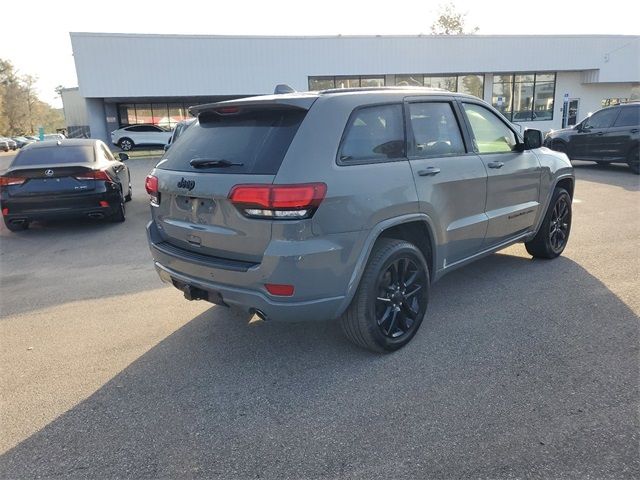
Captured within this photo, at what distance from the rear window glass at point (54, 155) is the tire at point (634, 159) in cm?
1286

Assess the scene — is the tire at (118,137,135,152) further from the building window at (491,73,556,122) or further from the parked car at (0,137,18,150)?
the parked car at (0,137,18,150)

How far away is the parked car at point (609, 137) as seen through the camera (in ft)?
40.9

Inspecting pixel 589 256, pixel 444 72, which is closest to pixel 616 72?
pixel 444 72

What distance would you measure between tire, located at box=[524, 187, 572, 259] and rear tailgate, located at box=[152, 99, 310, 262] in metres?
3.49

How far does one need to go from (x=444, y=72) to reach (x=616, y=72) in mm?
12236

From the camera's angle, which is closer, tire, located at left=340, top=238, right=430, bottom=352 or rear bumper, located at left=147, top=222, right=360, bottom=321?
rear bumper, located at left=147, top=222, right=360, bottom=321

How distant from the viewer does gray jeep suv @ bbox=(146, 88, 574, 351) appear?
2887 millimetres

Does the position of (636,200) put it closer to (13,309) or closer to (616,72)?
(13,309)

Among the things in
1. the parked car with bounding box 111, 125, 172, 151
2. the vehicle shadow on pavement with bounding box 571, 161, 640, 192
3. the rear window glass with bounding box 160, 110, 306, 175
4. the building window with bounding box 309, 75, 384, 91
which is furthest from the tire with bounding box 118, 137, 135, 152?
the rear window glass with bounding box 160, 110, 306, 175

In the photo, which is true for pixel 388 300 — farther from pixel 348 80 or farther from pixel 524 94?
pixel 524 94

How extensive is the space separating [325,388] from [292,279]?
2.59 feet

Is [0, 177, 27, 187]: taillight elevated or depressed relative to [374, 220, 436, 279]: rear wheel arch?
elevated

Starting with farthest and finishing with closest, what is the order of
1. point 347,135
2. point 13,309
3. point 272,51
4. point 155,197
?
point 272,51 < point 13,309 < point 155,197 < point 347,135

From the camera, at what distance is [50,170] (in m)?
7.28
